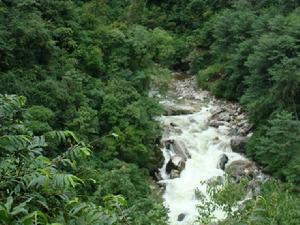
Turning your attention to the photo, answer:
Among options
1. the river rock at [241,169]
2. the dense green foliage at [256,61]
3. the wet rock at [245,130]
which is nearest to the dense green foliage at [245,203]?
the river rock at [241,169]

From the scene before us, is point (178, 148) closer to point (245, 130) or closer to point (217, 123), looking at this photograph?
point (217, 123)

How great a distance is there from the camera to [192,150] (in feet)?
67.1

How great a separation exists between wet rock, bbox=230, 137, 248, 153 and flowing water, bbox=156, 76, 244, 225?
0.22 meters

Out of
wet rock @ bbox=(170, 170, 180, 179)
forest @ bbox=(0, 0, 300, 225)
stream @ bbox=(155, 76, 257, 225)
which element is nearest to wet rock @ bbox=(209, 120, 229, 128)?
stream @ bbox=(155, 76, 257, 225)

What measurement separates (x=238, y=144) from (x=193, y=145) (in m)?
1.96

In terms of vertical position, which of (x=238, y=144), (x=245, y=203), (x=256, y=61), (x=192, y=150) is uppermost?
(x=245, y=203)

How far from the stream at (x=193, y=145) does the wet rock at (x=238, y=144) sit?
7.2 inches

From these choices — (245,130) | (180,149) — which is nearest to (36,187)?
(180,149)

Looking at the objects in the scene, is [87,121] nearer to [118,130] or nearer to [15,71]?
[118,130]

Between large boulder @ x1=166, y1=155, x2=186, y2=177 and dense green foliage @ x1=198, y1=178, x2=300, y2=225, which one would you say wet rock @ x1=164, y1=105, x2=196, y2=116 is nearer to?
large boulder @ x1=166, y1=155, x2=186, y2=177

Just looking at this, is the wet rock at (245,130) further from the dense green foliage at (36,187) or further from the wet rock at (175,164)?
the dense green foliage at (36,187)

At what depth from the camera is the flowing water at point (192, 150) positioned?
1689 centimetres

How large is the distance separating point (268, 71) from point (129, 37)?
21.7 ft

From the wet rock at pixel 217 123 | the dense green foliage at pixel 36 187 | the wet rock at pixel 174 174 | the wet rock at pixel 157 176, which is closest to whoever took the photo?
the dense green foliage at pixel 36 187
